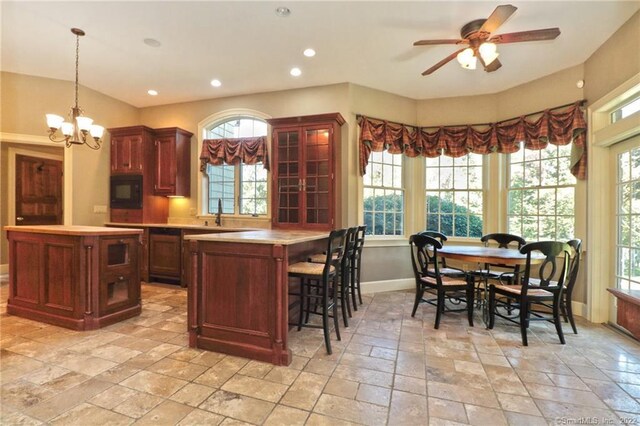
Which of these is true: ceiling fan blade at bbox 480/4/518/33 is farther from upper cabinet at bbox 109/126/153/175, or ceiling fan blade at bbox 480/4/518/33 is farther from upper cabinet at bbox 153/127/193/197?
upper cabinet at bbox 109/126/153/175

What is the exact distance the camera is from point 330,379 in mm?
2064

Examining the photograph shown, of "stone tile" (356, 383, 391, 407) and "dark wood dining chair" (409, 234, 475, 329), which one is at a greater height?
"dark wood dining chair" (409, 234, 475, 329)

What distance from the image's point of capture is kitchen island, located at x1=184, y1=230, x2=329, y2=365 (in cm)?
227

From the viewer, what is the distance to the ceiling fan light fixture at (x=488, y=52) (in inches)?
103

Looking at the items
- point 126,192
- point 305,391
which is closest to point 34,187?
point 126,192

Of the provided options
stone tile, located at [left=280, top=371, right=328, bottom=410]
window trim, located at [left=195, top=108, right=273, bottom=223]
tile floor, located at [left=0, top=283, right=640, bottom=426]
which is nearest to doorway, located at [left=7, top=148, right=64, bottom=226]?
window trim, located at [left=195, top=108, right=273, bottom=223]

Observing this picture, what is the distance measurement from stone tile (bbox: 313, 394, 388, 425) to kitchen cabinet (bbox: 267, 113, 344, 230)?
95.9 inches

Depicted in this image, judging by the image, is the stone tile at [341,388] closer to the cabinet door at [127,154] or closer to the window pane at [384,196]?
the window pane at [384,196]

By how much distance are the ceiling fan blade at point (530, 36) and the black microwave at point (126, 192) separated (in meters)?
5.27

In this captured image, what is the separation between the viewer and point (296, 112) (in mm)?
4598

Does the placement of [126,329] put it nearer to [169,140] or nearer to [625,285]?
[169,140]

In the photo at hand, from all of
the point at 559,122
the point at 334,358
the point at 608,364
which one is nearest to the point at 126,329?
the point at 334,358

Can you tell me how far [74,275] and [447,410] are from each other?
337 cm

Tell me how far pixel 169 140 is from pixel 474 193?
5.04m
